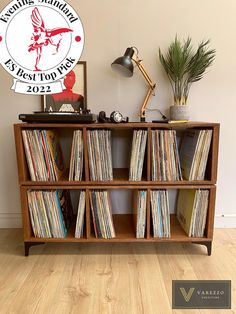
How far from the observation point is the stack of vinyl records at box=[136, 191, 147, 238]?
50.4 inches

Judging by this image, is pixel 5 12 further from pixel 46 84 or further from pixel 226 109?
pixel 226 109

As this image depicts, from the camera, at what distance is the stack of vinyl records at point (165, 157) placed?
124cm

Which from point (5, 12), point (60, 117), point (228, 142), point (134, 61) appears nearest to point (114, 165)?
point (60, 117)

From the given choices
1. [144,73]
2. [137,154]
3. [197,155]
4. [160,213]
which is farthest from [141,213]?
[144,73]

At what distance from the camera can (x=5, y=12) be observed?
4.66 feet

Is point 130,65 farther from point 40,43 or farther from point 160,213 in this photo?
point 160,213

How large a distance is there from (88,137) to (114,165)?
0.43 meters

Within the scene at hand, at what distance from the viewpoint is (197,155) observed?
1.27 meters

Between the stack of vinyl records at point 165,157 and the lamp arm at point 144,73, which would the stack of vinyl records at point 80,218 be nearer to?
the stack of vinyl records at point 165,157

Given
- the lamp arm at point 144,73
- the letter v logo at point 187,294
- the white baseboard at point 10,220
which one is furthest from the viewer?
the white baseboard at point 10,220

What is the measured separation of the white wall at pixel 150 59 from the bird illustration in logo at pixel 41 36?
0.17 meters

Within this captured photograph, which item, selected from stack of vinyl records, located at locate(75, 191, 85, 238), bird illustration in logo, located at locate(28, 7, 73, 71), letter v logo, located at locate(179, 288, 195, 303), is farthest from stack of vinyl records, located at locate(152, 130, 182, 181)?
bird illustration in logo, located at locate(28, 7, 73, 71)

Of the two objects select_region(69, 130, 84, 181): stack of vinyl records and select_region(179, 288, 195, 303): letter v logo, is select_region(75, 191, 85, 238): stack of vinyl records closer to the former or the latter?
select_region(69, 130, 84, 181): stack of vinyl records

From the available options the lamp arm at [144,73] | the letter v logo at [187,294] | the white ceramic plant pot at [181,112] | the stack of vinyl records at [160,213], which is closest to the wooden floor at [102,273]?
the letter v logo at [187,294]
